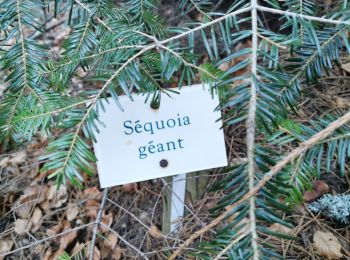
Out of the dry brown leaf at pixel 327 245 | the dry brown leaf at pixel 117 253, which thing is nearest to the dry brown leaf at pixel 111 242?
the dry brown leaf at pixel 117 253

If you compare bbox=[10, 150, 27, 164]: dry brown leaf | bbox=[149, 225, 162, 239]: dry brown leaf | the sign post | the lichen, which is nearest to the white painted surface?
bbox=[149, 225, 162, 239]: dry brown leaf

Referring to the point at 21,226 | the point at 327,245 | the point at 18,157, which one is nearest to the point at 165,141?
the point at 327,245

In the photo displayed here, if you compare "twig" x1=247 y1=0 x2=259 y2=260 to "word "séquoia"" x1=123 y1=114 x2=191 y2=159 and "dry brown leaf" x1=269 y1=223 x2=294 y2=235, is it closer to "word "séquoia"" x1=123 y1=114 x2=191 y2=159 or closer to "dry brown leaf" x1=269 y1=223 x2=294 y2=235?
"word "séquoia"" x1=123 y1=114 x2=191 y2=159

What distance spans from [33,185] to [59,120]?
2.65 feet

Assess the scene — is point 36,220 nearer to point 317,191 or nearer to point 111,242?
point 111,242

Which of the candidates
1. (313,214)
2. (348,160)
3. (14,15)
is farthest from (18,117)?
(348,160)

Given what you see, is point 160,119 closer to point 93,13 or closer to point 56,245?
point 93,13

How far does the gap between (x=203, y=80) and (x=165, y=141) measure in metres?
0.27

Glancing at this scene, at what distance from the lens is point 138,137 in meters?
0.97

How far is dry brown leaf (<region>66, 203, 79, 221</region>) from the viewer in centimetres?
134

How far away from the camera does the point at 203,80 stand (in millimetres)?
772

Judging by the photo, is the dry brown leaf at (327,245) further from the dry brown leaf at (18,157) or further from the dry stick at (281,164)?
the dry brown leaf at (18,157)

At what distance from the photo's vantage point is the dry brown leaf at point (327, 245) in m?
1.04

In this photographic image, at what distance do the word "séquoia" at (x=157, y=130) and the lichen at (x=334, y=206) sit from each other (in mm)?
458
